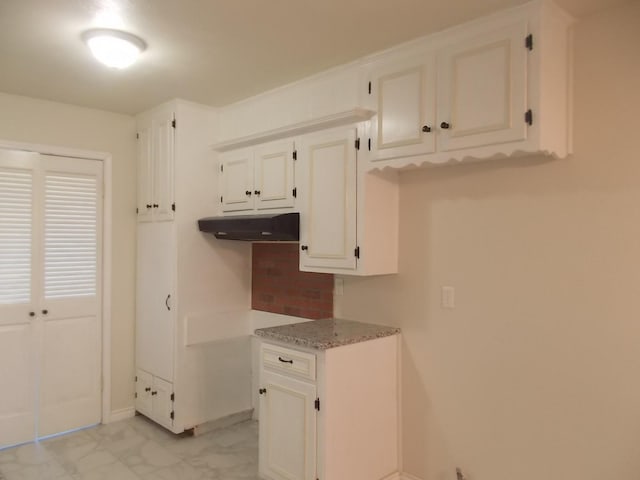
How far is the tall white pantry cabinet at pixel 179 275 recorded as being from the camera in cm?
353

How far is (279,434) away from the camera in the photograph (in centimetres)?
271

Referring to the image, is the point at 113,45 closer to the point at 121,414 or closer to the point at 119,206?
the point at 119,206

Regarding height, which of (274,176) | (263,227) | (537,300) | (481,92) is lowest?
(537,300)

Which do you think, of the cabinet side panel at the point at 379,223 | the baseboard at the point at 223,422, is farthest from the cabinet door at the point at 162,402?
the cabinet side panel at the point at 379,223

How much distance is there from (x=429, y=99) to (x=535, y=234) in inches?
33.2

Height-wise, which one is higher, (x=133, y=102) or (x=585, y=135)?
(x=133, y=102)

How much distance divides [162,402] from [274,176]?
6.30 ft

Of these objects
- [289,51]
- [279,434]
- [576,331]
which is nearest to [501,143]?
[576,331]

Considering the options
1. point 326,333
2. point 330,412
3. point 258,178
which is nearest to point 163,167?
point 258,178

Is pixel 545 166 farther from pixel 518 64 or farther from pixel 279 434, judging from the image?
pixel 279 434

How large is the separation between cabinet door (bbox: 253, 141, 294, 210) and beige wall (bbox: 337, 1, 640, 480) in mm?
778

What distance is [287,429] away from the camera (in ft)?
8.70

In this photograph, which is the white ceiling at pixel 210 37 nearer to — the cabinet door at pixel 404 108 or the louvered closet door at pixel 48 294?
the cabinet door at pixel 404 108

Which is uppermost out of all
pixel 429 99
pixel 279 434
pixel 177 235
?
pixel 429 99
